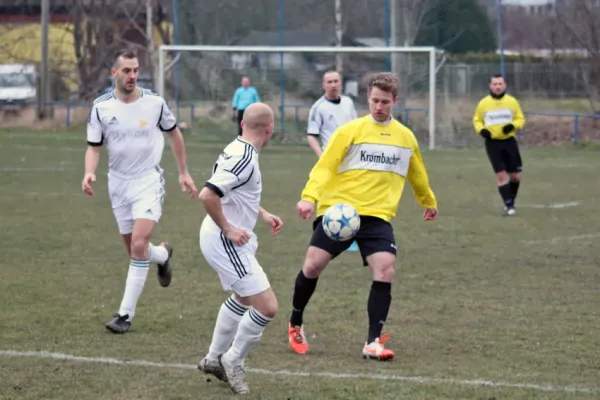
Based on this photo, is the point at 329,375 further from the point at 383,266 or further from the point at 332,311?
the point at 332,311

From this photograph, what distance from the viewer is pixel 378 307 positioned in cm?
695

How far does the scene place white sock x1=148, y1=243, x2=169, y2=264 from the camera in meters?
8.32

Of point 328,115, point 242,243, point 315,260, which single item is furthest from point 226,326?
point 328,115

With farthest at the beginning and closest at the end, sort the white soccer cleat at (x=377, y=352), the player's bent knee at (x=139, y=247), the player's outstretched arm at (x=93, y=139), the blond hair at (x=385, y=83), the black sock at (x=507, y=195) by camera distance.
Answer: the black sock at (x=507, y=195) → the player's outstretched arm at (x=93, y=139) → the player's bent knee at (x=139, y=247) → the blond hair at (x=385, y=83) → the white soccer cleat at (x=377, y=352)

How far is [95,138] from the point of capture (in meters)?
8.06

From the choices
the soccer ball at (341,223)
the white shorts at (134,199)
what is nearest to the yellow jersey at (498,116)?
the white shorts at (134,199)

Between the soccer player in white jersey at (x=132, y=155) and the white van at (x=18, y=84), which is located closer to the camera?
the soccer player in white jersey at (x=132, y=155)

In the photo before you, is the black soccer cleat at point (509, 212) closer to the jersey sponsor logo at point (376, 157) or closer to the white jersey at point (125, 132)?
the white jersey at point (125, 132)

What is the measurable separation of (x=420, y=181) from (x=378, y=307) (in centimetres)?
92

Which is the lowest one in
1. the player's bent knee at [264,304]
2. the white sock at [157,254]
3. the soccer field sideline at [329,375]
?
the soccer field sideline at [329,375]

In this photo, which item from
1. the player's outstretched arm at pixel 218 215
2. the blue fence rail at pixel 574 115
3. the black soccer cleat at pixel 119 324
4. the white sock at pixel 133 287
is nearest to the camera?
the player's outstretched arm at pixel 218 215

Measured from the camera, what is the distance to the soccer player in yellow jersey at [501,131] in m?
15.4

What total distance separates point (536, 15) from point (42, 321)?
1266 inches

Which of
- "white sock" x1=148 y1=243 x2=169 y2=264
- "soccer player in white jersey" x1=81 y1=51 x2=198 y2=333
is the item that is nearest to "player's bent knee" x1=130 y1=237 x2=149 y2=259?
"soccer player in white jersey" x1=81 y1=51 x2=198 y2=333
